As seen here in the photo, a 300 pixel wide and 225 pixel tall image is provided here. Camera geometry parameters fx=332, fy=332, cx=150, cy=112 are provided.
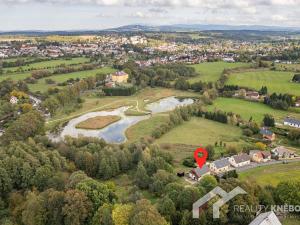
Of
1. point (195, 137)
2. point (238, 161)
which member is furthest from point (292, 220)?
point (195, 137)

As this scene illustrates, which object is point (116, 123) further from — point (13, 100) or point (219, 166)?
A: point (219, 166)

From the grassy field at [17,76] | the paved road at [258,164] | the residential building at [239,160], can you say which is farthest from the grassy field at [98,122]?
the grassy field at [17,76]

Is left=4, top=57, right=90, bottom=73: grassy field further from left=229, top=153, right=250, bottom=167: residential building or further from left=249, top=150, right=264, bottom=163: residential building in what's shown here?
left=249, top=150, right=264, bottom=163: residential building

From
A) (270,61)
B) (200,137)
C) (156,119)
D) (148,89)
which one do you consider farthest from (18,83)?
(270,61)

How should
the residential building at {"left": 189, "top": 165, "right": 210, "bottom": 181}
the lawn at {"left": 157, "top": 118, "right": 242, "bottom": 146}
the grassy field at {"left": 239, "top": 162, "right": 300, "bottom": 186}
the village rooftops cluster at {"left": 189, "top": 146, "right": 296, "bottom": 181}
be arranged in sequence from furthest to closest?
the lawn at {"left": 157, "top": 118, "right": 242, "bottom": 146}, the village rooftops cluster at {"left": 189, "top": 146, "right": 296, "bottom": 181}, the residential building at {"left": 189, "top": 165, "right": 210, "bottom": 181}, the grassy field at {"left": 239, "top": 162, "right": 300, "bottom": 186}

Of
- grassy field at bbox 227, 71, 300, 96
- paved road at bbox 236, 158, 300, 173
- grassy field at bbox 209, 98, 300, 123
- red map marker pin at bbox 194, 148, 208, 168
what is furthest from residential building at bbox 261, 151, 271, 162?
grassy field at bbox 227, 71, 300, 96
